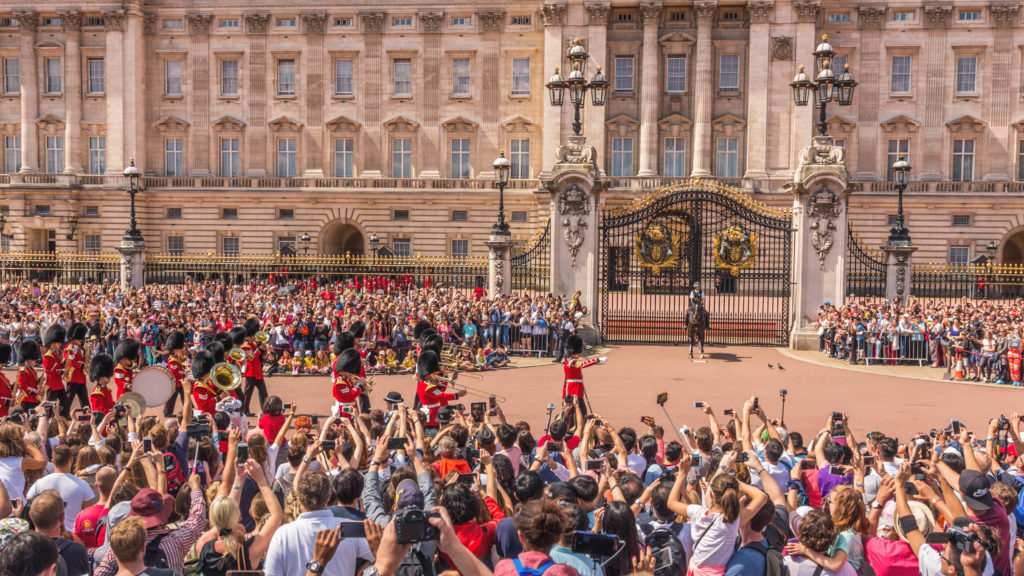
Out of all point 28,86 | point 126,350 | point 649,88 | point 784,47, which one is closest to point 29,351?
point 126,350

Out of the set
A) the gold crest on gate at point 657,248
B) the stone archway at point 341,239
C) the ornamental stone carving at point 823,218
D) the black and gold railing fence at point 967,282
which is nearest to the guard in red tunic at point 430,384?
the gold crest on gate at point 657,248

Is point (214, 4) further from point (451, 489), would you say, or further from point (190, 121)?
point (451, 489)

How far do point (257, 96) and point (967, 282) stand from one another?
38461 mm

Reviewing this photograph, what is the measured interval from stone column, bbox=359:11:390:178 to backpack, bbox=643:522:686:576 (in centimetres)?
4582

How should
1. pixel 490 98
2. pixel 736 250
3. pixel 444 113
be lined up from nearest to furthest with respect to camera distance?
pixel 736 250 < pixel 490 98 < pixel 444 113

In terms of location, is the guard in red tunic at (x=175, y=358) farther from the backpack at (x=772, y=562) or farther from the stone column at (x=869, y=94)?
the stone column at (x=869, y=94)

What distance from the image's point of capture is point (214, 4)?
50031 mm

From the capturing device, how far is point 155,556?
5.58 m

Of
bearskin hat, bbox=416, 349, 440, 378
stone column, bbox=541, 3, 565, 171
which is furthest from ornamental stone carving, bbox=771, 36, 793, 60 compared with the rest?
bearskin hat, bbox=416, 349, 440, 378

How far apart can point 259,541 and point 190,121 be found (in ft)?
164

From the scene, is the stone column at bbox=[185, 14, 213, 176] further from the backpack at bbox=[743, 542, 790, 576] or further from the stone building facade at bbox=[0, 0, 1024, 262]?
the backpack at bbox=[743, 542, 790, 576]

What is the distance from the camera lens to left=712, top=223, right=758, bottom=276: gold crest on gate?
27094 millimetres

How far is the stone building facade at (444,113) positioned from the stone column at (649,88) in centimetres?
11

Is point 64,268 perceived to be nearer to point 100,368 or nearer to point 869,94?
point 100,368
